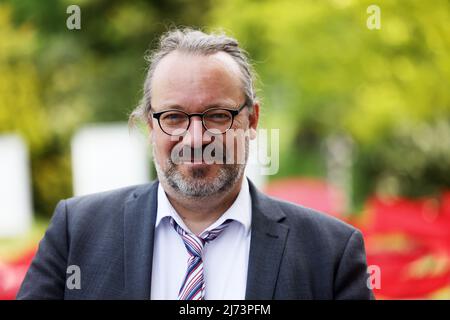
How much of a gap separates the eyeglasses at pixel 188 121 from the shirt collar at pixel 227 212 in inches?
12.3

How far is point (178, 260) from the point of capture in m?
2.51

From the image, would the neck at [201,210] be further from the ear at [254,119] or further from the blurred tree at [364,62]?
the blurred tree at [364,62]

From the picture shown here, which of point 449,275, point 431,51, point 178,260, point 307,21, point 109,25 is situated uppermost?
point 109,25

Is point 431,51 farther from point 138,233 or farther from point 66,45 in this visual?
point 66,45

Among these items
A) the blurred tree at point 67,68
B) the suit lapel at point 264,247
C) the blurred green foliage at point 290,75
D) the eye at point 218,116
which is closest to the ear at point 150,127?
the eye at point 218,116

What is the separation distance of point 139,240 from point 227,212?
1.21ft

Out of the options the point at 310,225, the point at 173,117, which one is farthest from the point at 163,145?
the point at 310,225

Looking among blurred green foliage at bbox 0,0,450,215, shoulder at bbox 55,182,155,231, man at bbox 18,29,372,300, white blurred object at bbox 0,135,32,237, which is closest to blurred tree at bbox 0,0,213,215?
blurred green foliage at bbox 0,0,450,215

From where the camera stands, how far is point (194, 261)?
2.48 m

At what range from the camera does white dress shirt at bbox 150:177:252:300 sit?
2457 millimetres

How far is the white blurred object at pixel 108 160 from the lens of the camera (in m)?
12.9

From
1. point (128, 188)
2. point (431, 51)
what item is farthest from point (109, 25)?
point (128, 188)
